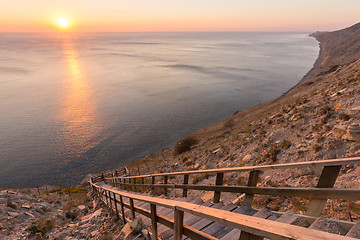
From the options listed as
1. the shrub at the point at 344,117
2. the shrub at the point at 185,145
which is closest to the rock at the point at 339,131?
the shrub at the point at 344,117

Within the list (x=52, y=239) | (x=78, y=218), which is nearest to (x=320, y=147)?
(x=52, y=239)

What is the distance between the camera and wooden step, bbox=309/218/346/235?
273 cm

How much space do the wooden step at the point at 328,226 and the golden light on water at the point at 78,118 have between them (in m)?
34.7

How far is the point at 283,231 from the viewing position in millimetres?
1542

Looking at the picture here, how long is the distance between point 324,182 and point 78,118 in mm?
46071

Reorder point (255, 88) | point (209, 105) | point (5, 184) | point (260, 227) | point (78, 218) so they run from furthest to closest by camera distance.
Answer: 1. point (255, 88)
2. point (209, 105)
3. point (5, 184)
4. point (78, 218)
5. point (260, 227)

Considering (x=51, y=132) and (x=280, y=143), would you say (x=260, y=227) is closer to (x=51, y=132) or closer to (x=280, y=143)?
(x=280, y=143)

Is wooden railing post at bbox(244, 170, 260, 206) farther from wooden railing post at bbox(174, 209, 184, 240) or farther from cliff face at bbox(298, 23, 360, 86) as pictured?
cliff face at bbox(298, 23, 360, 86)

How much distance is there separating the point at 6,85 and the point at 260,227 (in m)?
85.7

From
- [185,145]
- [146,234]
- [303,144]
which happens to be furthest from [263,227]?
[185,145]

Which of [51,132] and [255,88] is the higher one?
[255,88]

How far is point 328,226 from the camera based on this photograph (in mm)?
2764

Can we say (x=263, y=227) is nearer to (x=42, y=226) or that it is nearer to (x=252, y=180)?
(x=252, y=180)

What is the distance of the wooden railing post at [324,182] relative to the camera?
277 cm
